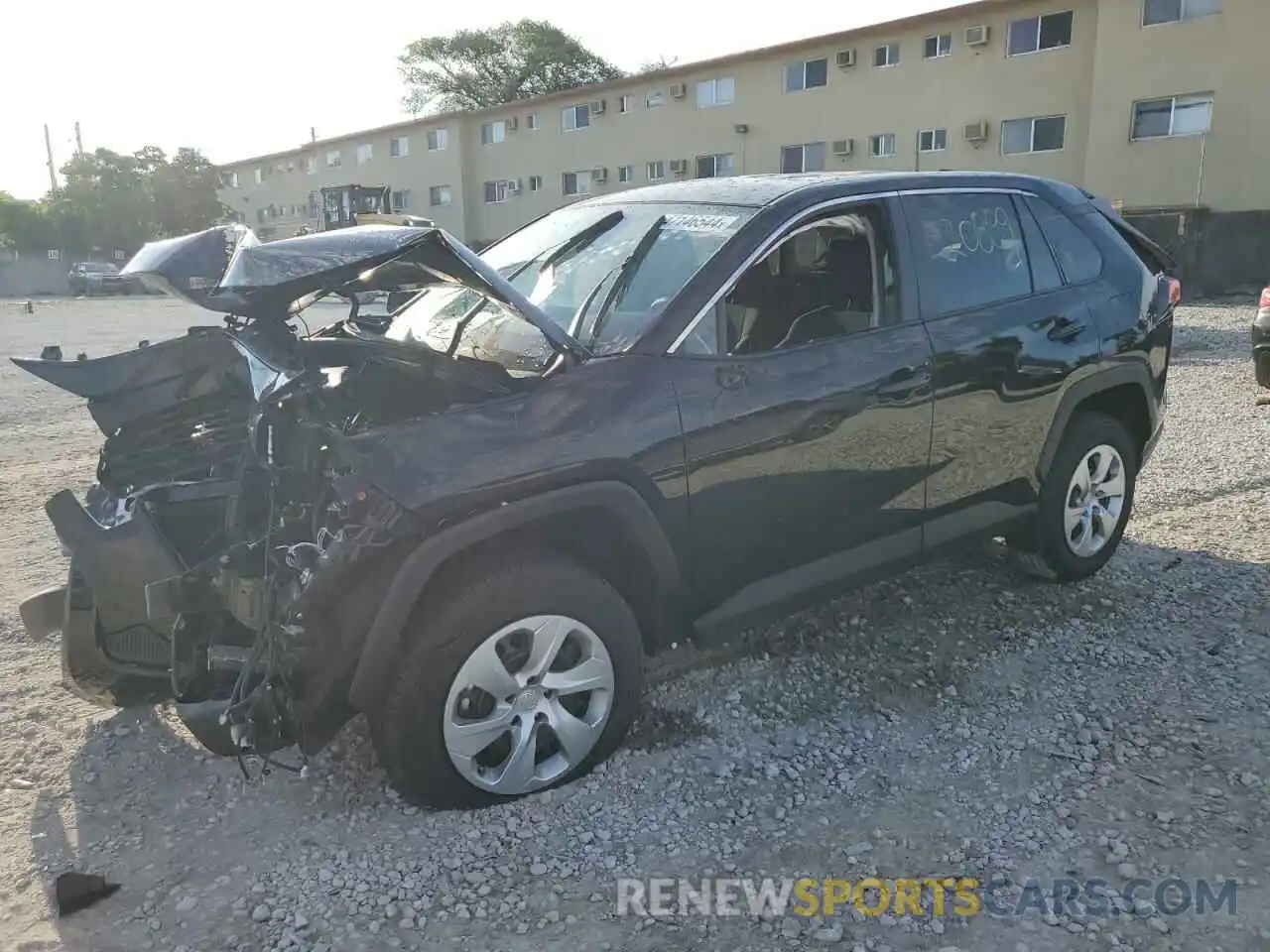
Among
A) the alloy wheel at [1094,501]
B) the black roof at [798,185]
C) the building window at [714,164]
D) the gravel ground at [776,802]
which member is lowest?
the gravel ground at [776,802]

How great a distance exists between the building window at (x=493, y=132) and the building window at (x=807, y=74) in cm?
1397

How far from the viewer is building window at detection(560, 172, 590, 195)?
3647 cm

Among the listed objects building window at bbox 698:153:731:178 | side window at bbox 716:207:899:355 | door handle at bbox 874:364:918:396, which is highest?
building window at bbox 698:153:731:178

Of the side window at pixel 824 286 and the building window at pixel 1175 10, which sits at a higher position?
the building window at pixel 1175 10

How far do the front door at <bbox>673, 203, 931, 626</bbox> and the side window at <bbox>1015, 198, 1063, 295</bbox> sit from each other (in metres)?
0.90

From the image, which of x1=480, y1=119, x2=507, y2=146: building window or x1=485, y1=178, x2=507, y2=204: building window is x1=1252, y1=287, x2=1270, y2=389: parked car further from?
x1=480, y1=119, x2=507, y2=146: building window

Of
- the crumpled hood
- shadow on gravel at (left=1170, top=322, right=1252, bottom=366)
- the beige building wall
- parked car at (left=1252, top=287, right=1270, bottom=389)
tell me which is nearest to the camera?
the crumpled hood

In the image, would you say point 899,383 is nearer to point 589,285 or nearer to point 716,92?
point 589,285

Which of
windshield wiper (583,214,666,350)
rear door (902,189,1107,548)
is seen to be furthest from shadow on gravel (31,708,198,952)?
rear door (902,189,1107,548)

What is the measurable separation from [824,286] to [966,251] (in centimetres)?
67

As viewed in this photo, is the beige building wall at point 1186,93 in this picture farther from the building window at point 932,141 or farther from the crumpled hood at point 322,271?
the crumpled hood at point 322,271

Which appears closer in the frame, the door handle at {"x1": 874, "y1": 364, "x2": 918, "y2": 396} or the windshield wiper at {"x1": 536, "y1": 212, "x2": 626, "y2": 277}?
the door handle at {"x1": 874, "y1": 364, "x2": 918, "y2": 396}

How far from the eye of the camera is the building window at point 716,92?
31.3 meters

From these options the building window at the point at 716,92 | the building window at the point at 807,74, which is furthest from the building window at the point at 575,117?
the building window at the point at 807,74
